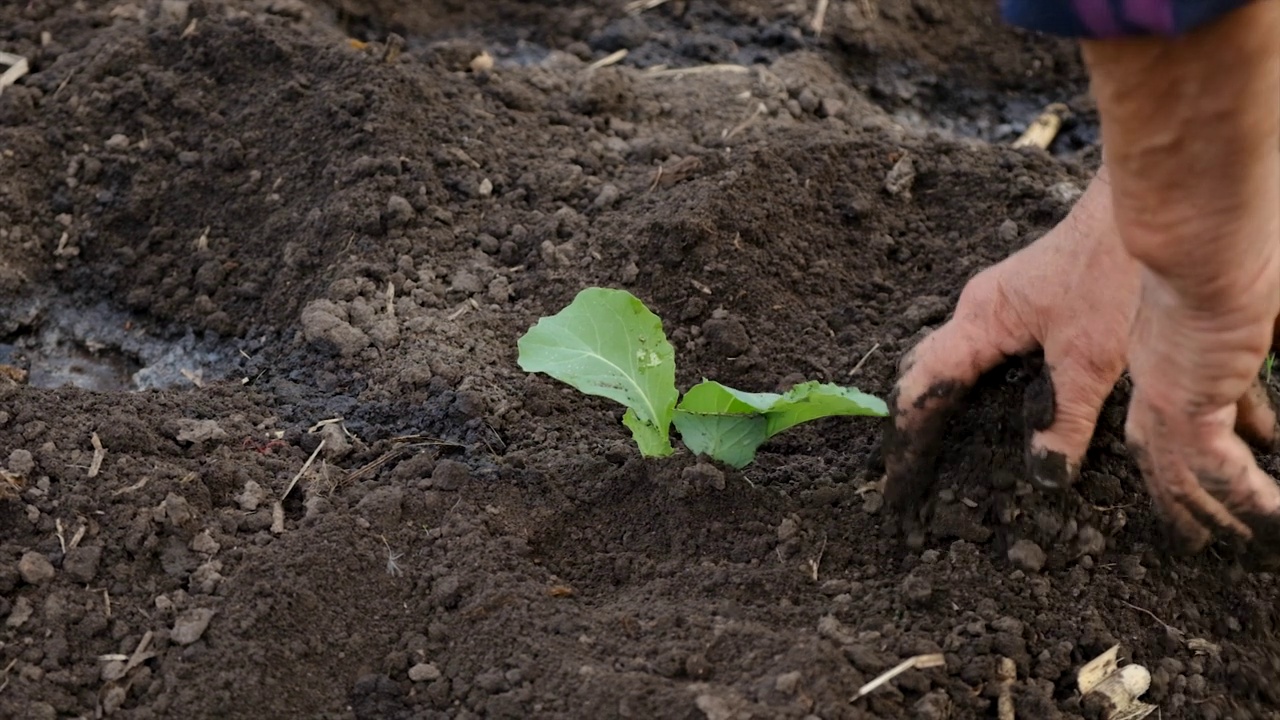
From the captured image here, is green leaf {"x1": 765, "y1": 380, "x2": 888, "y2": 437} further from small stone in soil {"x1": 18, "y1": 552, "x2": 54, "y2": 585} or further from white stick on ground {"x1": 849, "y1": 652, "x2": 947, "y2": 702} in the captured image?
small stone in soil {"x1": 18, "y1": 552, "x2": 54, "y2": 585}

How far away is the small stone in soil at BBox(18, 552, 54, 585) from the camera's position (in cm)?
234

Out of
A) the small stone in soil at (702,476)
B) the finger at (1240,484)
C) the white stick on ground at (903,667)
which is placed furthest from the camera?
the small stone in soil at (702,476)

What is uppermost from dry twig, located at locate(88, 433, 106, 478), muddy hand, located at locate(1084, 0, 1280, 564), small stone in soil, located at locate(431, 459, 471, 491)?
muddy hand, located at locate(1084, 0, 1280, 564)

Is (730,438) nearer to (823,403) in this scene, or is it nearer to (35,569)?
(823,403)

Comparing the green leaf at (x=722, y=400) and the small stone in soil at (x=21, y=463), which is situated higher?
the green leaf at (x=722, y=400)

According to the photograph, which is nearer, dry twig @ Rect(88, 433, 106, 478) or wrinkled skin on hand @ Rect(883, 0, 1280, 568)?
wrinkled skin on hand @ Rect(883, 0, 1280, 568)

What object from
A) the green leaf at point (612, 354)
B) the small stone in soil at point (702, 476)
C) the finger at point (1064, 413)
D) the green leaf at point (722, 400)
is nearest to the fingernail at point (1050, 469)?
the finger at point (1064, 413)

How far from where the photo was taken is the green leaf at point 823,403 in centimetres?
232

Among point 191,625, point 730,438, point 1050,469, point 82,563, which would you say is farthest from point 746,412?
point 82,563

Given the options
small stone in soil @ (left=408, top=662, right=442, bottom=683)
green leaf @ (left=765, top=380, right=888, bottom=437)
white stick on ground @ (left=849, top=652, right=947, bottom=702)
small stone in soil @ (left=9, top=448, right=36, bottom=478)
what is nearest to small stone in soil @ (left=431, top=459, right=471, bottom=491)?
small stone in soil @ (left=408, top=662, right=442, bottom=683)

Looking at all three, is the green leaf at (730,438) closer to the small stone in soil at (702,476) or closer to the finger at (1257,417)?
the small stone in soil at (702,476)

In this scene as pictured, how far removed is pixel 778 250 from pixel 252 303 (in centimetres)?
137

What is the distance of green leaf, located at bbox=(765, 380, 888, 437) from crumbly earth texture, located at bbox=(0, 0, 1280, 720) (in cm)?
17

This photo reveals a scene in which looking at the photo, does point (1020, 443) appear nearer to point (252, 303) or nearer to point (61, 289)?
point (252, 303)
